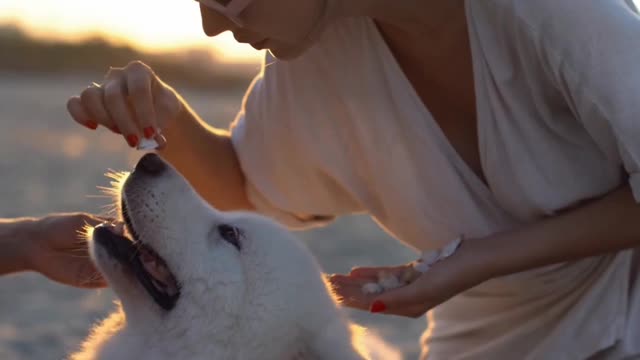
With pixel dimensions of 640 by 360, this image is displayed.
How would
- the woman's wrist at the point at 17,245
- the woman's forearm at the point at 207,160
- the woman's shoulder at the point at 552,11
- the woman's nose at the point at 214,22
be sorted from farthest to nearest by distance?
the woman's forearm at the point at 207,160 → the woman's wrist at the point at 17,245 → the woman's nose at the point at 214,22 → the woman's shoulder at the point at 552,11

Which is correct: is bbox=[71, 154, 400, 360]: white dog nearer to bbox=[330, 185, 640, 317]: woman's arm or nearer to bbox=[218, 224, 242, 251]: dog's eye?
bbox=[218, 224, 242, 251]: dog's eye

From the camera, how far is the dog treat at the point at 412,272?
2363 millimetres

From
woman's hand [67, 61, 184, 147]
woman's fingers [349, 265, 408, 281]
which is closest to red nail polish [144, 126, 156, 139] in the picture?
woman's hand [67, 61, 184, 147]


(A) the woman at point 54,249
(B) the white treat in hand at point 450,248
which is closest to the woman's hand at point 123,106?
(A) the woman at point 54,249

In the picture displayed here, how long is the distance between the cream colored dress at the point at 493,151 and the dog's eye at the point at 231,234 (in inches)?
17.2

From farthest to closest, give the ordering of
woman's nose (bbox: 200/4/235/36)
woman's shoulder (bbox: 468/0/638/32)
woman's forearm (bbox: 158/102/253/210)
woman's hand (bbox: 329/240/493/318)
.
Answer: woman's forearm (bbox: 158/102/253/210)
woman's nose (bbox: 200/4/235/36)
woman's hand (bbox: 329/240/493/318)
woman's shoulder (bbox: 468/0/638/32)

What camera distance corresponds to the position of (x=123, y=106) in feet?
7.75

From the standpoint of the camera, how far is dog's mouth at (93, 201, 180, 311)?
2.29m

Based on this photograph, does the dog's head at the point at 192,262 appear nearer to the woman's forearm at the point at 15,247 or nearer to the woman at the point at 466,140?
the woman at the point at 466,140

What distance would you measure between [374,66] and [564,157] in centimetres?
53

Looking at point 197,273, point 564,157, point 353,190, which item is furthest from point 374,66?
point 197,273

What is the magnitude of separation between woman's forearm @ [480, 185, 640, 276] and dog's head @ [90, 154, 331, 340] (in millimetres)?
398

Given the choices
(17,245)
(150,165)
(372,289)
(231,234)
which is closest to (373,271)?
(372,289)

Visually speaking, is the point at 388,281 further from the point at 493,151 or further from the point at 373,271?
the point at 493,151
